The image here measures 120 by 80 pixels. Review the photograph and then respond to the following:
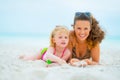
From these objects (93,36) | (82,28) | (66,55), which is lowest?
(66,55)

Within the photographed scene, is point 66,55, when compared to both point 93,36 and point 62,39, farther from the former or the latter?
point 93,36

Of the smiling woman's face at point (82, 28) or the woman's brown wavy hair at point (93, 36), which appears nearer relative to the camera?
the smiling woman's face at point (82, 28)

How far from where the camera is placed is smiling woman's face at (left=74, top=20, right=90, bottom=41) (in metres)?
3.30

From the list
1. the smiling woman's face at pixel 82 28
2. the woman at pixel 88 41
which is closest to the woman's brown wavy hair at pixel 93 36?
the woman at pixel 88 41

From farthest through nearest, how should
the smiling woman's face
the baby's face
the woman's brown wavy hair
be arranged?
1. the woman's brown wavy hair
2. the smiling woman's face
3. the baby's face

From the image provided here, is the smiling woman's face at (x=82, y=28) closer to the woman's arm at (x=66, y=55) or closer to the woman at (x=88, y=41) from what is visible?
the woman at (x=88, y=41)

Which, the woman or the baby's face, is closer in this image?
the baby's face

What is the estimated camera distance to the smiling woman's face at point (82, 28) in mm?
3301

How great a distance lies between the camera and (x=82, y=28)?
130 inches

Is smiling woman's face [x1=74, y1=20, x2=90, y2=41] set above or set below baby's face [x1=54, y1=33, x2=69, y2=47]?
above

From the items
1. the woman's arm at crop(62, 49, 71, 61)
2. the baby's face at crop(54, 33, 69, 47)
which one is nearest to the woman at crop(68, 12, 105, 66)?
the woman's arm at crop(62, 49, 71, 61)

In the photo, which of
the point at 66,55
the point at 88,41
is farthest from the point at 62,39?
the point at 88,41

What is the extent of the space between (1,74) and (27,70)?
265 mm

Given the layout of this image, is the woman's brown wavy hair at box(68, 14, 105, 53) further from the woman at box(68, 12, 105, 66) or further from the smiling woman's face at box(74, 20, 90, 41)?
the smiling woman's face at box(74, 20, 90, 41)
